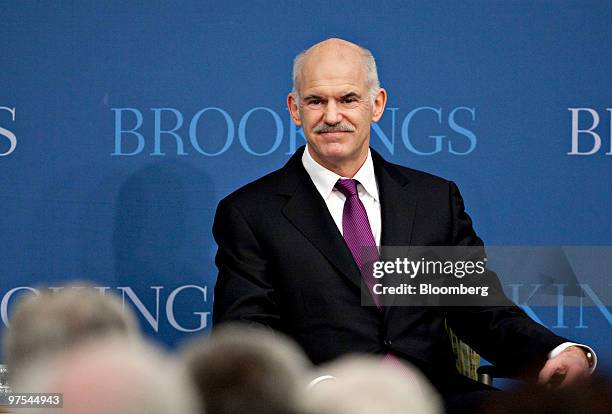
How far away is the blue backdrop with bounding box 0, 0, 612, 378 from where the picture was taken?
3.52 metres

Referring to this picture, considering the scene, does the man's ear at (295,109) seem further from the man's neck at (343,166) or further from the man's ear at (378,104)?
the man's ear at (378,104)

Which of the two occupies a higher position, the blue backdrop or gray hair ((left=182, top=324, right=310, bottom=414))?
the blue backdrop

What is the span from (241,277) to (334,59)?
0.67m

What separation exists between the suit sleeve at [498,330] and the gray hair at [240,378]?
65.5 inches

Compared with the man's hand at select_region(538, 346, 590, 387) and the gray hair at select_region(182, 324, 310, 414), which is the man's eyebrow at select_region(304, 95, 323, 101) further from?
the gray hair at select_region(182, 324, 310, 414)

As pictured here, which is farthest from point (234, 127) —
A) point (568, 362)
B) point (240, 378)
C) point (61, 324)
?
point (240, 378)

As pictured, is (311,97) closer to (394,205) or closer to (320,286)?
(394,205)

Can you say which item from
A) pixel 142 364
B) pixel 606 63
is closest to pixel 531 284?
pixel 606 63

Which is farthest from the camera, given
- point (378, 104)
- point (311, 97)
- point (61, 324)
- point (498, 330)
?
point (378, 104)

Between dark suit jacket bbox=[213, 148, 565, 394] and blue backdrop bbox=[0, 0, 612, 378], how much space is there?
31.3 inches

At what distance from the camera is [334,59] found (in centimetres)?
273

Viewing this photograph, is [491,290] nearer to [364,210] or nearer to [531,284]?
[364,210]

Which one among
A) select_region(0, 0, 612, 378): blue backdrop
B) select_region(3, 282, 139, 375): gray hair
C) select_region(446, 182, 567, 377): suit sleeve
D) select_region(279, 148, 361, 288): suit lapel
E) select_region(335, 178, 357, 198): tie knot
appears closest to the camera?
select_region(3, 282, 139, 375): gray hair

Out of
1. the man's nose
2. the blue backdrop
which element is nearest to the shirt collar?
the man's nose
